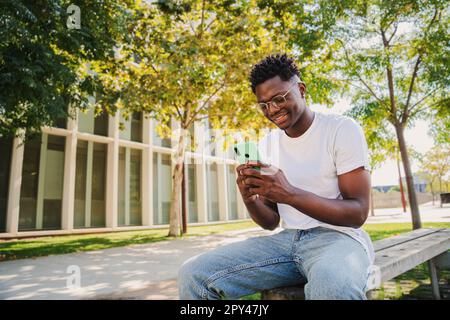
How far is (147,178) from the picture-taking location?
17.4 m

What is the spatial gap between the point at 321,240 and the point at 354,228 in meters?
0.20

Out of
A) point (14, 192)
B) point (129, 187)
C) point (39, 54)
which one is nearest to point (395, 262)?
point (39, 54)

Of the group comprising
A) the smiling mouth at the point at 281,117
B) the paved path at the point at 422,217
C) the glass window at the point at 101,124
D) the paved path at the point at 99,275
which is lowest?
the paved path at the point at 99,275

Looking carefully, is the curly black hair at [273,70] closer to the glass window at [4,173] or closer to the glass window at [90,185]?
the glass window at [4,173]

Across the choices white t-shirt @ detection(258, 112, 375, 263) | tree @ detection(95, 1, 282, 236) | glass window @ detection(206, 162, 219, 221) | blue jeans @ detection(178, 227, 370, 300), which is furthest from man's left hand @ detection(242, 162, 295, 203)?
glass window @ detection(206, 162, 219, 221)

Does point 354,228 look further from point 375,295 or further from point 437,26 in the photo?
point 437,26

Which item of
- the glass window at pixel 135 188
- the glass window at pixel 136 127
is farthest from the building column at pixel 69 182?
the glass window at pixel 136 127

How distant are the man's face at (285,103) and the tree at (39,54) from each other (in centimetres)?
502

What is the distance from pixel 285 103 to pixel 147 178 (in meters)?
16.0

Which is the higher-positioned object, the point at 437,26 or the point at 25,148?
the point at 437,26

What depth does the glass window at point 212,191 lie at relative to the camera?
21.9m

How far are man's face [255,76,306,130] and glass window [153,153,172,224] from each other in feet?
54.4
